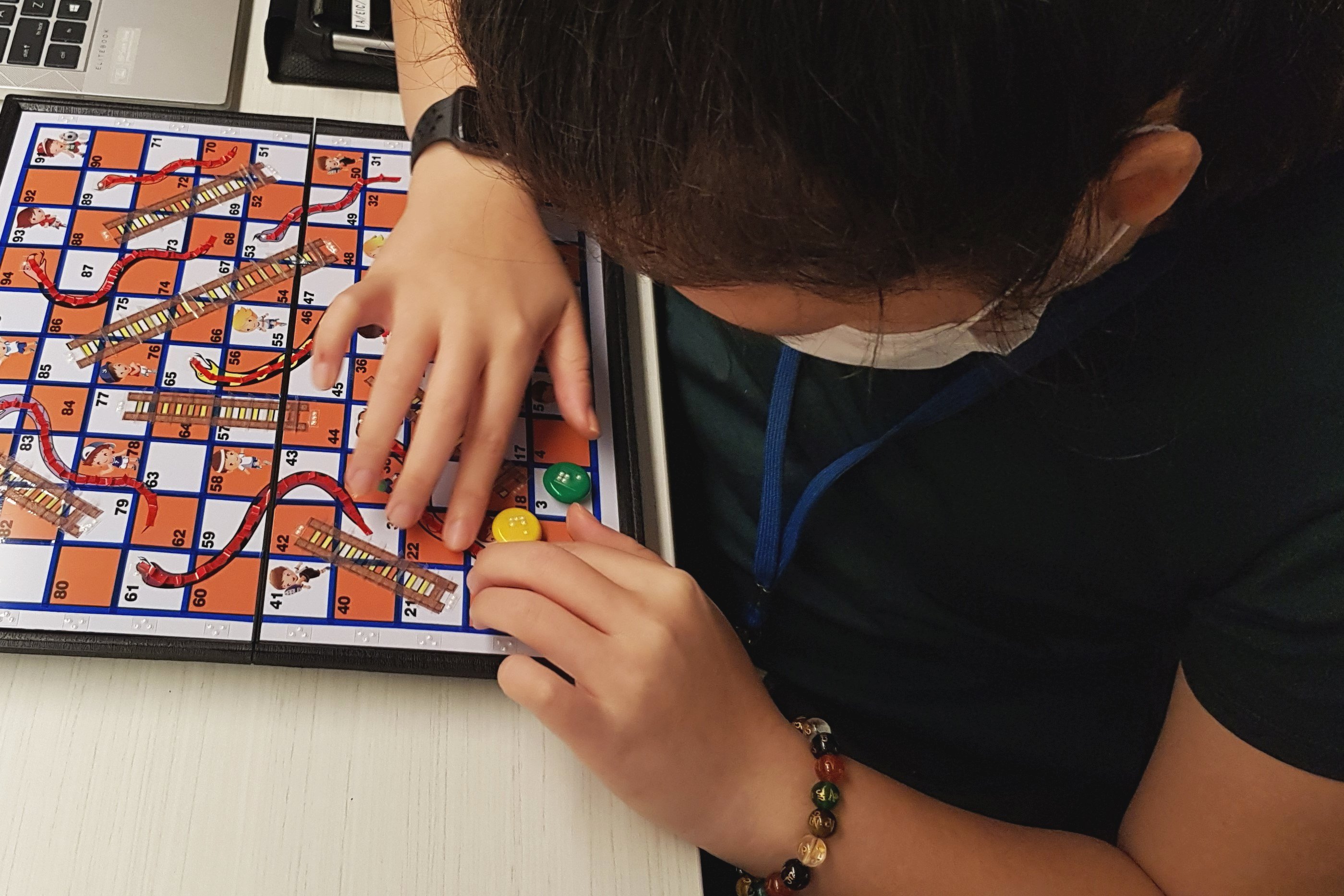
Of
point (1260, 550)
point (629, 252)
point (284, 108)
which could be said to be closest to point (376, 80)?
point (284, 108)

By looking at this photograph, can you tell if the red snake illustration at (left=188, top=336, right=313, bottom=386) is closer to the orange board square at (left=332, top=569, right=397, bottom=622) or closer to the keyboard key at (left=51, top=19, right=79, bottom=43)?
the orange board square at (left=332, top=569, right=397, bottom=622)

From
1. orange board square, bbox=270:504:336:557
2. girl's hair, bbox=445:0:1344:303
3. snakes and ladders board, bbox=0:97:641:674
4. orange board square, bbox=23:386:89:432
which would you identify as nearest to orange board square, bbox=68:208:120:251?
snakes and ladders board, bbox=0:97:641:674

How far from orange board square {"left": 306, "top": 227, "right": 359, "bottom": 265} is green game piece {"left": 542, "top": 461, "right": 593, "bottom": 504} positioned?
197 mm

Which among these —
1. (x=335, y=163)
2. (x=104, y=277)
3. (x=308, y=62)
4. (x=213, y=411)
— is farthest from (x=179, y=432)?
(x=308, y=62)

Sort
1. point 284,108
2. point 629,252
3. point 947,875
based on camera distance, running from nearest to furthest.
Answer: point 629,252, point 947,875, point 284,108

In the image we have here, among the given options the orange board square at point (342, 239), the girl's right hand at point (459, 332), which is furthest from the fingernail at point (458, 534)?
the orange board square at point (342, 239)

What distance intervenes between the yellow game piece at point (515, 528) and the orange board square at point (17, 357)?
0.89 feet

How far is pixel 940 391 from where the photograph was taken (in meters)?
0.52

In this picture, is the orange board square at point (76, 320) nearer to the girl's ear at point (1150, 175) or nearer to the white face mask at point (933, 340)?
the white face mask at point (933, 340)

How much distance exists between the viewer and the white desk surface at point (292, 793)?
16.6 inches

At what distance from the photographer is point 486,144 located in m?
0.56

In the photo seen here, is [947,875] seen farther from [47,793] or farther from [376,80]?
[376,80]

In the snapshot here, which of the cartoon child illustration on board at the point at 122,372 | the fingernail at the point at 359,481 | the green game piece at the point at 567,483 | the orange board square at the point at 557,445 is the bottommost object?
the fingernail at the point at 359,481

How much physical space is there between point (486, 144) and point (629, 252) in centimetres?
23
